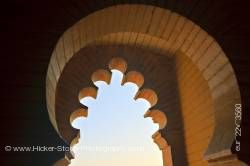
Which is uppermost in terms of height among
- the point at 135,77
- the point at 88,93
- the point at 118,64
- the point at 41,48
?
the point at 118,64

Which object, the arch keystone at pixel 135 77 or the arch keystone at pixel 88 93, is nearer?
the arch keystone at pixel 88 93

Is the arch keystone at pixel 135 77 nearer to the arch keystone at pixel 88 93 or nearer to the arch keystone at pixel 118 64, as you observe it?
the arch keystone at pixel 118 64

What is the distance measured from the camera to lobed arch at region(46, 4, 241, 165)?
3398mm

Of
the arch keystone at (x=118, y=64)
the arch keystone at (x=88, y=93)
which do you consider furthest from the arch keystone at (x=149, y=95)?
the arch keystone at (x=88, y=93)

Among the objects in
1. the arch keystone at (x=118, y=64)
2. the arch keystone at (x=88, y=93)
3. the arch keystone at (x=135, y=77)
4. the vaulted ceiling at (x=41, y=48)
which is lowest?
the vaulted ceiling at (x=41, y=48)

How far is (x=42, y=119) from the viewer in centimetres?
304

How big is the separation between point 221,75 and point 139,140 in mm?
2798

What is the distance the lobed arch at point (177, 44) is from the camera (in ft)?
11.1

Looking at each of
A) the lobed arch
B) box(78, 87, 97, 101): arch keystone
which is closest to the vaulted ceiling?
the lobed arch

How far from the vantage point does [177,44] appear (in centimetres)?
437

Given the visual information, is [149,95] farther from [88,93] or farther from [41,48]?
[41,48]

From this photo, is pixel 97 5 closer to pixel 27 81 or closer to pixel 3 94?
pixel 27 81

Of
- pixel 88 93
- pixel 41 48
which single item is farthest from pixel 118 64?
pixel 41 48

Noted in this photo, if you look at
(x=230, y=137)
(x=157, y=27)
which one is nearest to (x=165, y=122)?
(x=157, y=27)
